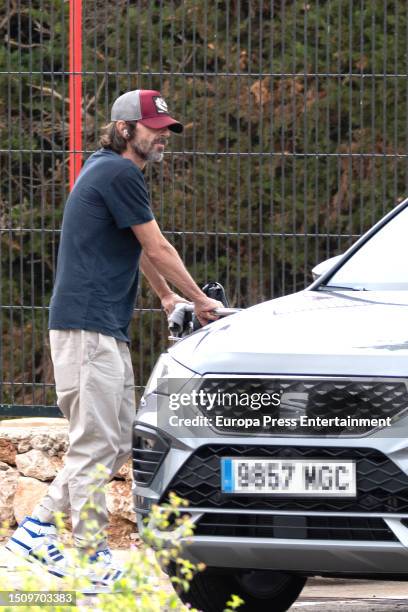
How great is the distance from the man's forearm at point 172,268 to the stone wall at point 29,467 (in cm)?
217

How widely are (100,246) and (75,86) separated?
7.12 feet

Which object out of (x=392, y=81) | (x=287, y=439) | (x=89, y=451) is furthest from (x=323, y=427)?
(x=392, y=81)

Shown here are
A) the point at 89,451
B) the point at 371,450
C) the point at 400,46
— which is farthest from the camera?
the point at 400,46

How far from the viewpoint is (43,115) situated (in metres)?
7.98

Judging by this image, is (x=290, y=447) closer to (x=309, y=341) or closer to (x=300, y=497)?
(x=300, y=497)

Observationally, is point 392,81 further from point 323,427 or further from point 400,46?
point 323,427

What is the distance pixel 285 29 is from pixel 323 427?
375 centimetres

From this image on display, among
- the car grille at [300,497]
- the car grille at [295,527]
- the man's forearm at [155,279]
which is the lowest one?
the car grille at [295,527]

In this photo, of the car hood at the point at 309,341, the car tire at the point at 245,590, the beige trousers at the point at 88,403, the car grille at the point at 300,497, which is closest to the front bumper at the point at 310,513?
the car grille at the point at 300,497

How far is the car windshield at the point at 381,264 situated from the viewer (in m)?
5.77

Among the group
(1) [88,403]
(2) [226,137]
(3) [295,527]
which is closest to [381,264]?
(1) [88,403]

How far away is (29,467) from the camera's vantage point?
8.22 meters

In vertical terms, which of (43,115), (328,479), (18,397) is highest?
(43,115)

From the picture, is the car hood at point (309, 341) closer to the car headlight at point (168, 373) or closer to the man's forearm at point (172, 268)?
the car headlight at point (168, 373)
